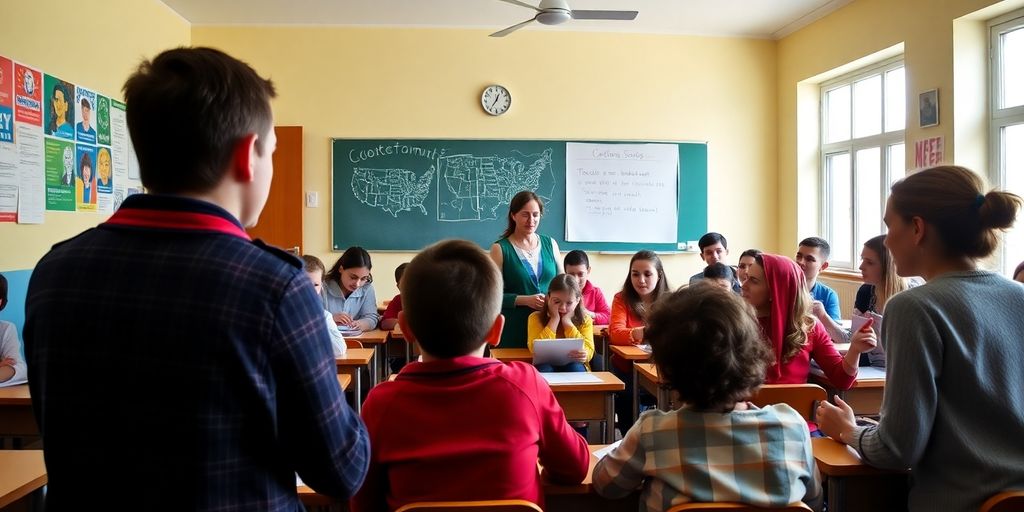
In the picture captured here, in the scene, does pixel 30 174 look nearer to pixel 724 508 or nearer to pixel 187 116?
pixel 187 116

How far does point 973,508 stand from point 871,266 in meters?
2.45

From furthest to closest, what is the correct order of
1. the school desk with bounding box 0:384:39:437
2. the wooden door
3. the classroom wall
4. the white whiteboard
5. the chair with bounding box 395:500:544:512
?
the white whiteboard, the wooden door, the classroom wall, the school desk with bounding box 0:384:39:437, the chair with bounding box 395:500:544:512

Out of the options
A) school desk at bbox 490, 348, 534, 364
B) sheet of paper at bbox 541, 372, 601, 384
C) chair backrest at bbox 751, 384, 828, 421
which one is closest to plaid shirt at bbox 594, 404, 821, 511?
chair backrest at bbox 751, 384, 828, 421

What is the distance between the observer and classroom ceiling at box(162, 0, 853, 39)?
5695mm

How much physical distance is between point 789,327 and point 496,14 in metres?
4.08

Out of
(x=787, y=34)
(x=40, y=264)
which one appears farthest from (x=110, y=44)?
(x=787, y=34)

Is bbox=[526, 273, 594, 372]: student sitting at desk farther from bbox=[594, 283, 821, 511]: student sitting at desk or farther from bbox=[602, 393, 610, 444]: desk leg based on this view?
bbox=[594, 283, 821, 511]: student sitting at desk

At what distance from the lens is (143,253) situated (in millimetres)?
808

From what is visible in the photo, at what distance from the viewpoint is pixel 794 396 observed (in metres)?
2.31

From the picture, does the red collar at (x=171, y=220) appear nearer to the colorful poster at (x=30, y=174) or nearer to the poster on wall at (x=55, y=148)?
the poster on wall at (x=55, y=148)

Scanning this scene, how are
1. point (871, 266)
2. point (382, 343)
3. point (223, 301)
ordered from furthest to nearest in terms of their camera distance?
point (382, 343) < point (871, 266) < point (223, 301)

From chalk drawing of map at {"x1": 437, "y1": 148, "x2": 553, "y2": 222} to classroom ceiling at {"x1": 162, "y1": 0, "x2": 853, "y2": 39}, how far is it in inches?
46.0

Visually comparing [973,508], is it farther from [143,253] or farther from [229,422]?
[143,253]

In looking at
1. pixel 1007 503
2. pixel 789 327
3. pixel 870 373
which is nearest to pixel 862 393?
pixel 870 373
